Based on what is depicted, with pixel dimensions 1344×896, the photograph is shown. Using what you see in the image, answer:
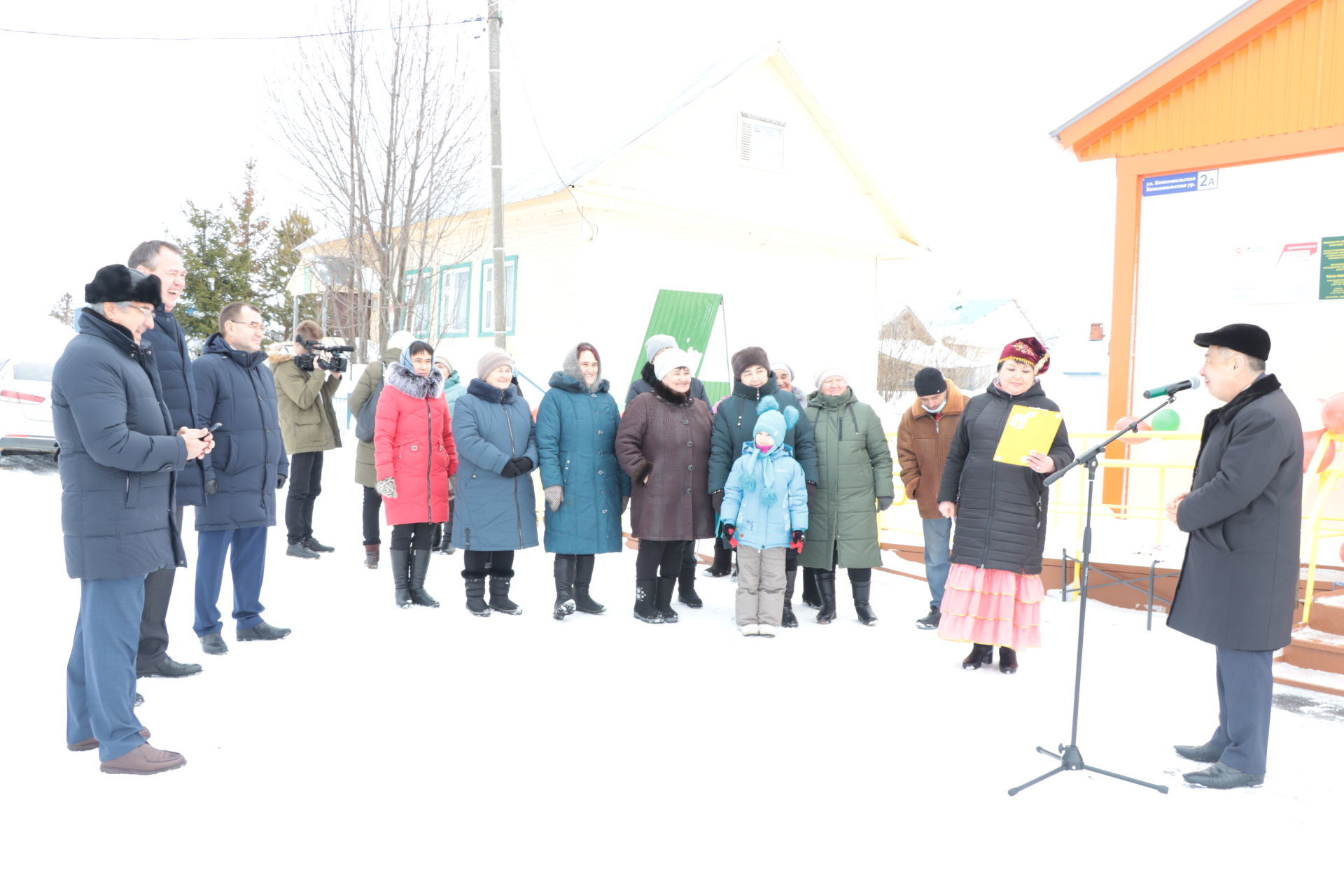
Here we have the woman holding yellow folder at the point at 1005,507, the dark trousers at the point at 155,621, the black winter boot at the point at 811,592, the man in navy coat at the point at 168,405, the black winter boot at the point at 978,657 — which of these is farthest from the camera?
the black winter boot at the point at 811,592

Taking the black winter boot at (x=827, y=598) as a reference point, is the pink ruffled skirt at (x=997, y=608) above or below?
above

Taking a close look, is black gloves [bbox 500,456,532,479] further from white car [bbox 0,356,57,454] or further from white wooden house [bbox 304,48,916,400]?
white car [bbox 0,356,57,454]

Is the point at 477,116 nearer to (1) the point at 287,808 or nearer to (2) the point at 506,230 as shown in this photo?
(2) the point at 506,230

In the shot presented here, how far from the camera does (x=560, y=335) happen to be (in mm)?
14727

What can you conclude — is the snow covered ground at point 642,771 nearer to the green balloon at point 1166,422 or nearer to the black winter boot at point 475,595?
the black winter boot at point 475,595

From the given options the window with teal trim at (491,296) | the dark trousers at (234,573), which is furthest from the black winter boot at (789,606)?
the window with teal trim at (491,296)

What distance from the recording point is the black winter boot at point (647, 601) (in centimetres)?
642

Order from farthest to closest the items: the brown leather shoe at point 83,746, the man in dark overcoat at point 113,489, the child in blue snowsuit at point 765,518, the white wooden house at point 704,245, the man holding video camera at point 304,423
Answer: the white wooden house at point 704,245, the man holding video camera at point 304,423, the child in blue snowsuit at point 765,518, the brown leather shoe at point 83,746, the man in dark overcoat at point 113,489

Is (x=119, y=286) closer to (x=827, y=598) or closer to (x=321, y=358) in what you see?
(x=827, y=598)

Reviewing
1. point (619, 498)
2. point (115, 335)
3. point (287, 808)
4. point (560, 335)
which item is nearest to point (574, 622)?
point (619, 498)

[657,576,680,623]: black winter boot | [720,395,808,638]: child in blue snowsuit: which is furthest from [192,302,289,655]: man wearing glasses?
[720,395,808,638]: child in blue snowsuit

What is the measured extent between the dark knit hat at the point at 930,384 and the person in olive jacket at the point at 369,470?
402 cm

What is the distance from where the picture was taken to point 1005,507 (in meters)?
5.20

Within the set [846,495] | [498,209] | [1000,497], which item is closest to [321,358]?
[846,495]
